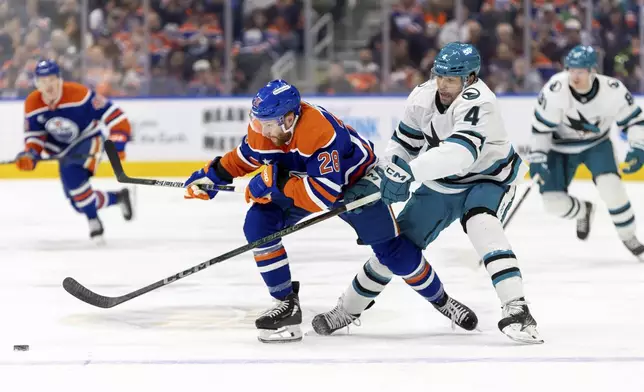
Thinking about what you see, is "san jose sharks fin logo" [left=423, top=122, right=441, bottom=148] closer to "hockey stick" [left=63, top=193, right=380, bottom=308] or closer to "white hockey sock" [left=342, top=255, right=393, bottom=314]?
"hockey stick" [left=63, top=193, right=380, bottom=308]

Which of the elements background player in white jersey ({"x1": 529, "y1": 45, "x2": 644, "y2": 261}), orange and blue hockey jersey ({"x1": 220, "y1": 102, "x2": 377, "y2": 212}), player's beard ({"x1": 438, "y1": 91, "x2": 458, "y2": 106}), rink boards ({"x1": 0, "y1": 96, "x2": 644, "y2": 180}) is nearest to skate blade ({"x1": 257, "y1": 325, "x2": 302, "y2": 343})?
orange and blue hockey jersey ({"x1": 220, "y1": 102, "x2": 377, "y2": 212})

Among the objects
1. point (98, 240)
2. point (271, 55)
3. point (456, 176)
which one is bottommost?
point (98, 240)

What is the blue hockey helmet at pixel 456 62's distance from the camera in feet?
11.5

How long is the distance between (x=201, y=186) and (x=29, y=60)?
6207mm

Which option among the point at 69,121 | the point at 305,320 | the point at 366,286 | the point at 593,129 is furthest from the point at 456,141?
the point at 69,121

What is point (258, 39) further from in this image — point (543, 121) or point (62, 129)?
point (543, 121)

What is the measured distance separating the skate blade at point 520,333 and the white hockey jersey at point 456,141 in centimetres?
48

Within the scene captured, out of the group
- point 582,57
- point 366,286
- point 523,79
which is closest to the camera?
point 366,286

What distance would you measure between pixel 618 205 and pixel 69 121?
Answer: 3.02 meters

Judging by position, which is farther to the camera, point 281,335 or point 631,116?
point 631,116

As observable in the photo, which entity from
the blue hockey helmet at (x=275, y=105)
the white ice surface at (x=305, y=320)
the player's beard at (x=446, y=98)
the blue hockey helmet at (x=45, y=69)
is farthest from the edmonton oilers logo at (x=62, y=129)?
the player's beard at (x=446, y=98)

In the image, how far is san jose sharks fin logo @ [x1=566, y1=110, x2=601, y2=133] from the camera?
5523 millimetres

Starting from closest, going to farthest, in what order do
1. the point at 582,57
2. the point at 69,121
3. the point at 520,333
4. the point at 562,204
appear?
the point at 520,333
the point at 582,57
the point at 562,204
the point at 69,121

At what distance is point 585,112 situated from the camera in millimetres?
5496
